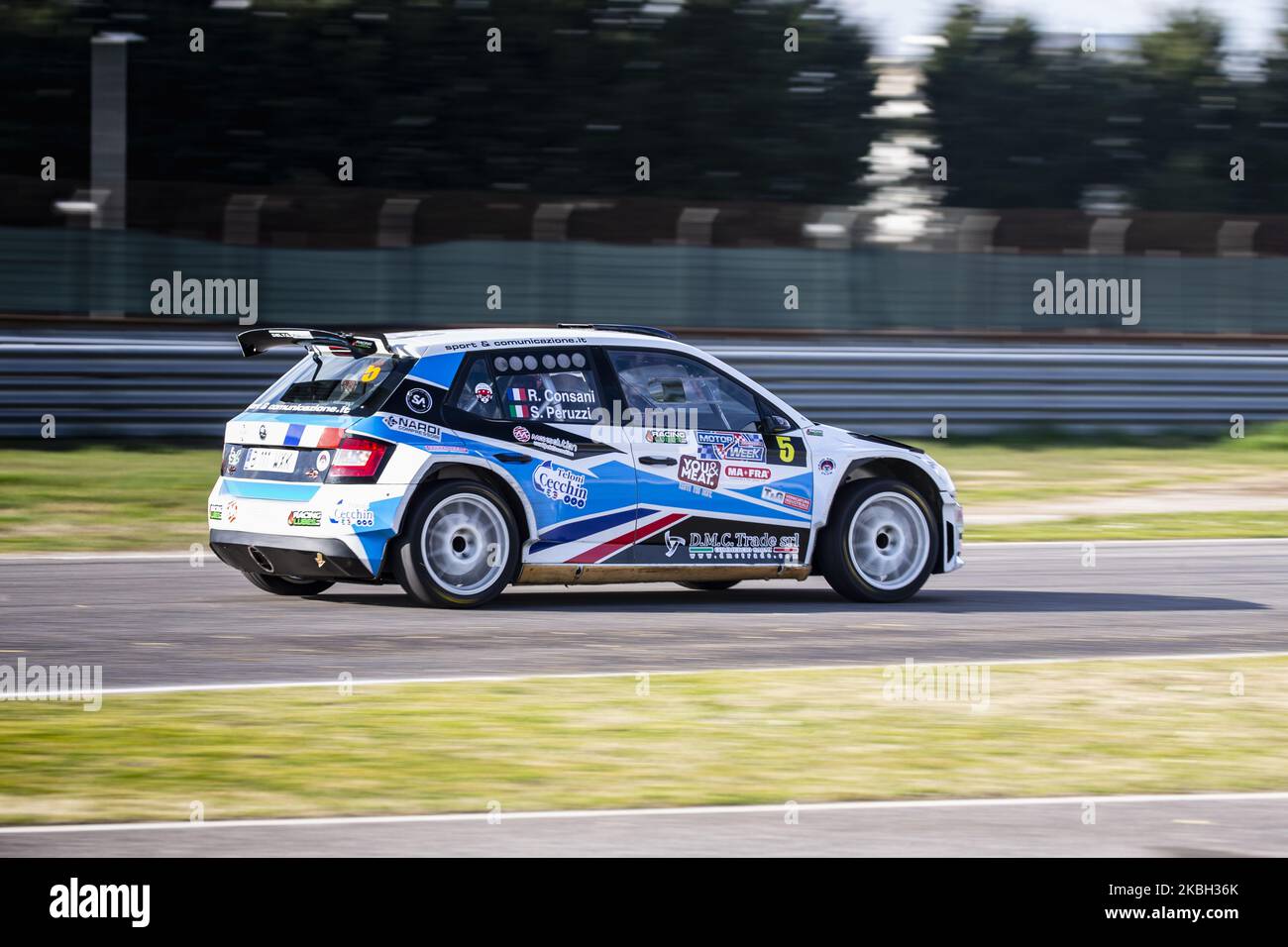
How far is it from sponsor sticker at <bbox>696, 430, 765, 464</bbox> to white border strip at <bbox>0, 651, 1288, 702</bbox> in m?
2.23

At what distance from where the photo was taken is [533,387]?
11.3m

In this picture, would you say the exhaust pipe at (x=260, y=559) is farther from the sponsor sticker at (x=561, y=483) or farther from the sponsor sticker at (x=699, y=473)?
the sponsor sticker at (x=699, y=473)

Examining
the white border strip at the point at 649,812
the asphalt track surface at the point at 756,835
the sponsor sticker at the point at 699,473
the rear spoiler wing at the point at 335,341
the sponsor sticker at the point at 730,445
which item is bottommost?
the asphalt track surface at the point at 756,835

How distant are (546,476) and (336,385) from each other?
4.28 feet

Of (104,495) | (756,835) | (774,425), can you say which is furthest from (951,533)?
(104,495)

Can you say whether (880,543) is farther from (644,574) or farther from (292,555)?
(292,555)

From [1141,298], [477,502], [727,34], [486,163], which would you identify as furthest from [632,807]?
[727,34]

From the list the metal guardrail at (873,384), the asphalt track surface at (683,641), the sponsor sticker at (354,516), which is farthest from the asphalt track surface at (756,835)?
the metal guardrail at (873,384)

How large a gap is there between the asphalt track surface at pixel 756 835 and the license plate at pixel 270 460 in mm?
4998

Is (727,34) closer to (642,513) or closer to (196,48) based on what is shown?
(196,48)

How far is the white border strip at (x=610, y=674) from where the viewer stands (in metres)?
8.58

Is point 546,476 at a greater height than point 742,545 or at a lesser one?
greater

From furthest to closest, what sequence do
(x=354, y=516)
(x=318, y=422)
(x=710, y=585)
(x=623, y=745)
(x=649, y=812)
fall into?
1. (x=710, y=585)
2. (x=318, y=422)
3. (x=354, y=516)
4. (x=623, y=745)
5. (x=649, y=812)

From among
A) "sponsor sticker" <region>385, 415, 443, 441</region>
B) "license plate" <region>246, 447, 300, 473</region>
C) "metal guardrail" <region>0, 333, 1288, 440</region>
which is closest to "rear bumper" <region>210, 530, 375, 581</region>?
"license plate" <region>246, 447, 300, 473</region>
